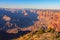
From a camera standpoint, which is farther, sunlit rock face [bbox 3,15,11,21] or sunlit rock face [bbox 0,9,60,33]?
sunlit rock face [bbox 3,15,11,21]

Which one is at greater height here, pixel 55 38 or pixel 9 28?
pixel 55 38

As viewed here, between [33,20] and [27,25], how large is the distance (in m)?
1.61

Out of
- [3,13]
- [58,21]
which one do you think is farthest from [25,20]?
[58,21]

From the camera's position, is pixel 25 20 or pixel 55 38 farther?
pixel 25 20

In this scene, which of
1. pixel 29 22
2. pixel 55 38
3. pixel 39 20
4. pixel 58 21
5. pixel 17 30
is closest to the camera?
pixel 55 38

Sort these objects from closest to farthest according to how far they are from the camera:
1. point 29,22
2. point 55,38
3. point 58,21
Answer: point 55,38
point 58,21
point 29,22

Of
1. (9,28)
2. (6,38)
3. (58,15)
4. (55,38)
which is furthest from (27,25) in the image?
(55,38)

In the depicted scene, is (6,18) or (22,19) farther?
(6,18)

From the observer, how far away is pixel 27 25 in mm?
27844

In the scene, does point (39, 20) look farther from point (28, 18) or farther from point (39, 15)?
point (28, 18)

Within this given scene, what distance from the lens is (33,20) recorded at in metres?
28.9

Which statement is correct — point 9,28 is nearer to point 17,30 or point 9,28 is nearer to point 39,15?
point 17,30

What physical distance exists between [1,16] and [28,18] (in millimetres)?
4523

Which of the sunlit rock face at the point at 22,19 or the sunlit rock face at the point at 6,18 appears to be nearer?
the sunlit rock face at the point at 22,19
